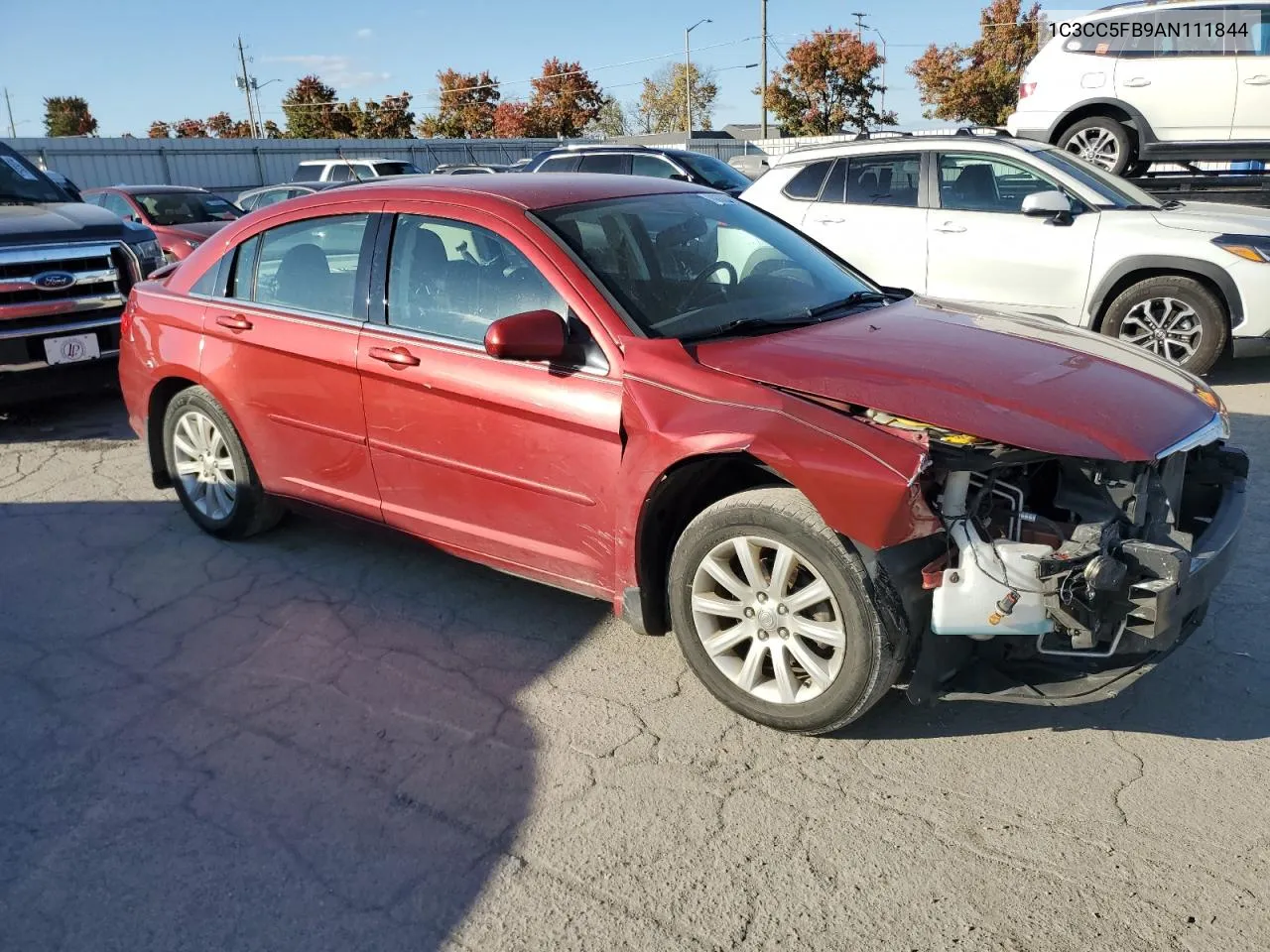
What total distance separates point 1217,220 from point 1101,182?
2.84 feet

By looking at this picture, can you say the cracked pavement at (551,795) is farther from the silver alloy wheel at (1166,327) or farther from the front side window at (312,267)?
the silver alloy wheel at (1166,327)

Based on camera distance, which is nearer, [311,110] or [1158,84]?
[1158,84]

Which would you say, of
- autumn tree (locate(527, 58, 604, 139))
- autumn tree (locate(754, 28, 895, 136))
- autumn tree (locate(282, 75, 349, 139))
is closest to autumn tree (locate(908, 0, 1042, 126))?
autumn tree (locate(754, 28, 895, 136))

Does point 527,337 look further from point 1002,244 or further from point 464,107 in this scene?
point 464,107

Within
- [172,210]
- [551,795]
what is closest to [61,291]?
[551,795]

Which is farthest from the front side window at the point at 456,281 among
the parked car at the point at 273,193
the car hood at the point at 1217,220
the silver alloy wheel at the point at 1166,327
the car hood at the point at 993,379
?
the parked car at the point at 273,193

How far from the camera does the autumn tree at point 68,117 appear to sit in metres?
65.2

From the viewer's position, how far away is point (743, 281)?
3.99 m

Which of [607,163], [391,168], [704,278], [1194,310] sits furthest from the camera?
[391,168]

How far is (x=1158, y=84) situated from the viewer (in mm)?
10023

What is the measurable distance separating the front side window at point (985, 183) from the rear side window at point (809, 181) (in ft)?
3.54

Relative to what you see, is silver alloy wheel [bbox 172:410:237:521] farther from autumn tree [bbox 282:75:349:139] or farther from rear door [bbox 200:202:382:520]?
autumn tree [bbox 282:75:349:139]

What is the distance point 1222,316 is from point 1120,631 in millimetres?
5149

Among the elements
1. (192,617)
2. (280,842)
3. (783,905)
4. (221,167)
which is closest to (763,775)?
(783,905)
